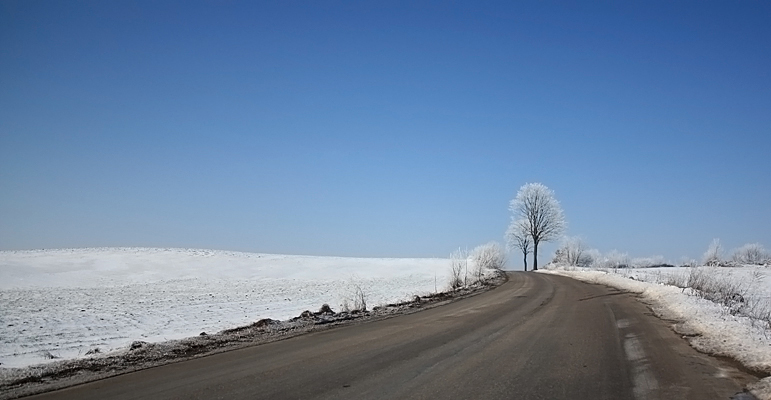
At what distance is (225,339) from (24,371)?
389cm

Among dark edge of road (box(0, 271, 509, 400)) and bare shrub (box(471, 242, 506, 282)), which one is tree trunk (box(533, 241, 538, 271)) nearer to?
bare shrub (box(471, 242, 506, 282))

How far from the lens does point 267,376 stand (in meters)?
6.95

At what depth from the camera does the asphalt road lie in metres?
6.01

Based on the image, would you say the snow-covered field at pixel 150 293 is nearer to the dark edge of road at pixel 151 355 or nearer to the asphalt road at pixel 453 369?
the dark edge of road at pixel 151 355

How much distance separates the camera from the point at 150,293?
3062 cm

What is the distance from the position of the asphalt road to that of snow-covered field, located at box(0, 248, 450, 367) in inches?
249

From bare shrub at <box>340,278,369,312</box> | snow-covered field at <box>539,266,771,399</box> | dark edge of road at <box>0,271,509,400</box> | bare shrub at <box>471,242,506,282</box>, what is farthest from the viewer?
bare shrub at <box>471,242,506,282</box>

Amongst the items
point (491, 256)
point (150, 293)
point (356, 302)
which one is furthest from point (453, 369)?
point (491, 256)

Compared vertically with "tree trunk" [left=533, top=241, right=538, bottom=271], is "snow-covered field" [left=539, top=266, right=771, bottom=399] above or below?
below

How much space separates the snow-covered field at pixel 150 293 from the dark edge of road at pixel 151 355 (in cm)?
328

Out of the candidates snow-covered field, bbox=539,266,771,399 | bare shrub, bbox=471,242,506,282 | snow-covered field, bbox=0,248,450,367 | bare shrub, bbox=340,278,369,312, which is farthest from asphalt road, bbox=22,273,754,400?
bare shrub, bbox=471,242,506,282

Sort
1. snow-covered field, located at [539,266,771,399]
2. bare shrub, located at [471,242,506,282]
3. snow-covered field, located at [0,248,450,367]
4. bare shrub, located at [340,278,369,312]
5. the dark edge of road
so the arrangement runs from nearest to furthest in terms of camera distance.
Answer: the dark edge of road → snow-covered field, located at [539,266,771,399] → snow-covered field, located at [0,248,450,367] → bare shrub, located at [340,278,369,312] → bare shrub, located at [471,242,506,282]

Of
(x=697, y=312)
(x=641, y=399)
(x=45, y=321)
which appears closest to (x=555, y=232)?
(x=697, y=312)

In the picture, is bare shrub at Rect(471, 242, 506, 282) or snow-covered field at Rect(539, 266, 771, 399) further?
bare shrub at Rect(471, 242, 506, 282)
